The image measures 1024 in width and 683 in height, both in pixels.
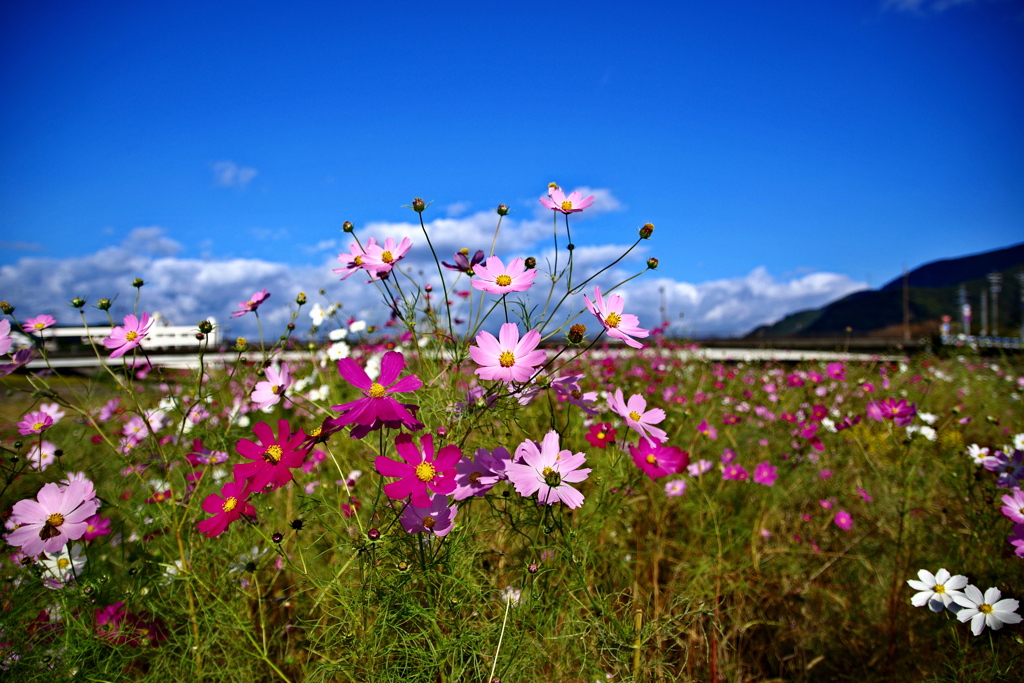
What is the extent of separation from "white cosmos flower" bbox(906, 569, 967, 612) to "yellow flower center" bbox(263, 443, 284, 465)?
1472mm

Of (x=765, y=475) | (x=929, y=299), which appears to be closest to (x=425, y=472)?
(x=765, y=475)

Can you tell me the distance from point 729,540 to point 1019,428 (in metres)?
2.17

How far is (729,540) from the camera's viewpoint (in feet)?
6.64

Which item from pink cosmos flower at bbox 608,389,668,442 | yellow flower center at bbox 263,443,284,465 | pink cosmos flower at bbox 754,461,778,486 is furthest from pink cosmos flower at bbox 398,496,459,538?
pink cosmos flower at bbox 754,461,778,486

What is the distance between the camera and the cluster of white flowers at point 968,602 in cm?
116

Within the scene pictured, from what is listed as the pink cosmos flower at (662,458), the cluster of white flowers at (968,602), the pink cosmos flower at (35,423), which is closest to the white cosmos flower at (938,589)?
the cluster of white flowers at (968,602)

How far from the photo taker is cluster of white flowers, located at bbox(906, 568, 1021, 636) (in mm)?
1162

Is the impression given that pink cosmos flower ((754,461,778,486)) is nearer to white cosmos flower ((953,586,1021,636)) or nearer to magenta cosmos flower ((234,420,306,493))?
white cosmos flower ((953,586,1021,636))

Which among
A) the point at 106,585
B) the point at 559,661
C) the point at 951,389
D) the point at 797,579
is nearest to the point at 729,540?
the point at 797,579

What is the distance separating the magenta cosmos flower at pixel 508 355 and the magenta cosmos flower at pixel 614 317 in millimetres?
146

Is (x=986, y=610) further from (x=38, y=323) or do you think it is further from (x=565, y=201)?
(x=38, y=323)

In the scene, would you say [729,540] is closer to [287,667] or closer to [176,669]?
[287,667]

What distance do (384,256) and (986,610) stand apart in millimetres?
1593

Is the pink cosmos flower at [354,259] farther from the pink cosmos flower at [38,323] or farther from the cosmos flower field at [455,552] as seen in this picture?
the pink cosmos flower at [38,323]
